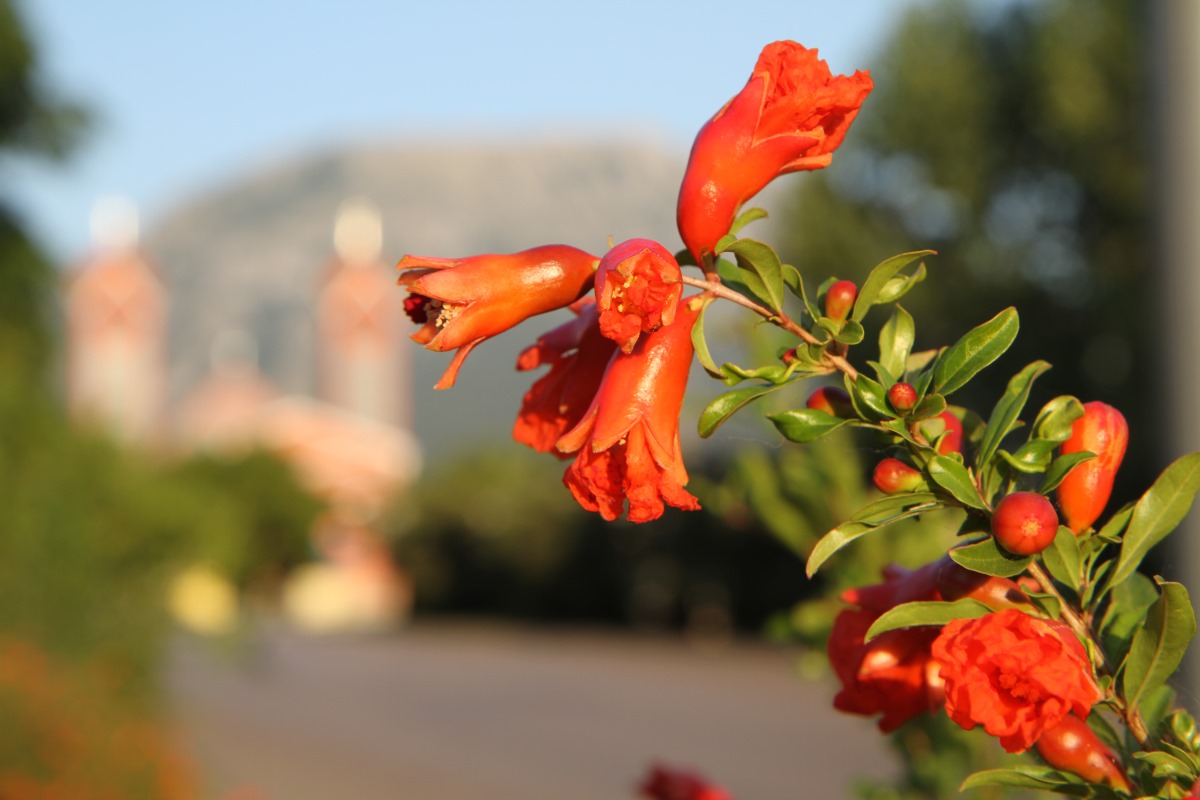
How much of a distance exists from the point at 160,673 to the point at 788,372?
1006 centimetres

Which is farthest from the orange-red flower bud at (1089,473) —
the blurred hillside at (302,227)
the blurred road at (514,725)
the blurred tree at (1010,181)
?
the blurred hillside at (302,227)

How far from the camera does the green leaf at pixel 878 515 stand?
0.73 meters

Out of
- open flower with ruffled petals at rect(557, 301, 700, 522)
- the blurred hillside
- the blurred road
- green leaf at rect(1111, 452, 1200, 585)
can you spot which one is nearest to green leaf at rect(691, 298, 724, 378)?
open flower with ruffled petals at rect(557, 301, 700, 522)

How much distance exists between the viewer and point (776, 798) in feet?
33.6

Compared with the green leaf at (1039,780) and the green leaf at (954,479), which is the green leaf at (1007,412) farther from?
the green leaf at (1039,780)

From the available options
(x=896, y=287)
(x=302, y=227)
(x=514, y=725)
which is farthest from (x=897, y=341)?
(x=302, y=227)

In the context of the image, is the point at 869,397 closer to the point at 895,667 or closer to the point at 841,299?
the point at 841,299

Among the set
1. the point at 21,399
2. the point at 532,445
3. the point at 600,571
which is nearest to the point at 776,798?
the point at 21,399

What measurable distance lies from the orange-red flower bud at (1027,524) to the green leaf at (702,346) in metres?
0.16

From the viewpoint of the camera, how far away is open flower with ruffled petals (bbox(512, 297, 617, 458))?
85cm

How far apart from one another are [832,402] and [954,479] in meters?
0.09

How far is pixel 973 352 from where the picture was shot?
74cm

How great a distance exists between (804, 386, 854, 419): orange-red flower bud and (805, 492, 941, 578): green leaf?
6cm

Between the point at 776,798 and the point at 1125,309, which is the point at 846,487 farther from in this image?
the point at 1125,309
